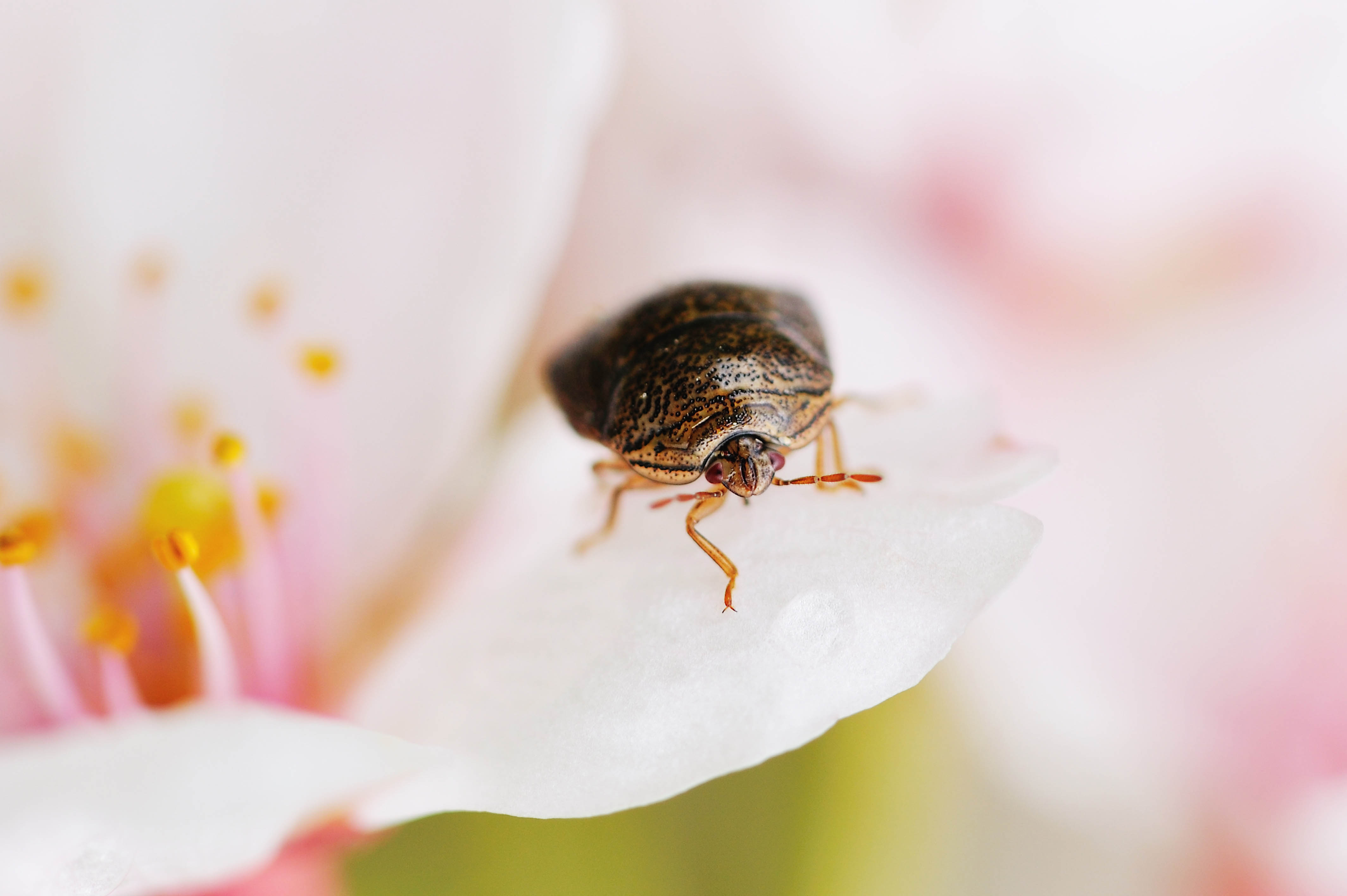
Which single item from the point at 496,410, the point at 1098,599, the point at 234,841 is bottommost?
the point at 234,841

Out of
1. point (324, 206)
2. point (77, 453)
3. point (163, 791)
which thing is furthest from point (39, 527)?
point (163, 791)

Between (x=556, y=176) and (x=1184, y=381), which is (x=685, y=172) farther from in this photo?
(x=1184, y=381)

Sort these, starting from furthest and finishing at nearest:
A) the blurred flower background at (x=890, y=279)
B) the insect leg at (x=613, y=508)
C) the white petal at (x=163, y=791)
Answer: the blurred flower background at (x=890, y=279) → the insect leg at (x=613, y=508) → the white petal at (x=163, y=791)

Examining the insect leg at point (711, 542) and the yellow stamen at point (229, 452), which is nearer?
the insect leg at point (711, 542)

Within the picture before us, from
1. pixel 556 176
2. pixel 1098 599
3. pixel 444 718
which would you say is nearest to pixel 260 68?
pixel 556 176

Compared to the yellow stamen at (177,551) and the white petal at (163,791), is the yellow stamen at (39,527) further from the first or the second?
the white petal at (163,791)

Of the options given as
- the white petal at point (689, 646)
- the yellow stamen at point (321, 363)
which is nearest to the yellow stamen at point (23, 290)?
the yellow stamen at point (321, 363)

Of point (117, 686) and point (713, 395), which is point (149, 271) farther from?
point (713, 395)
